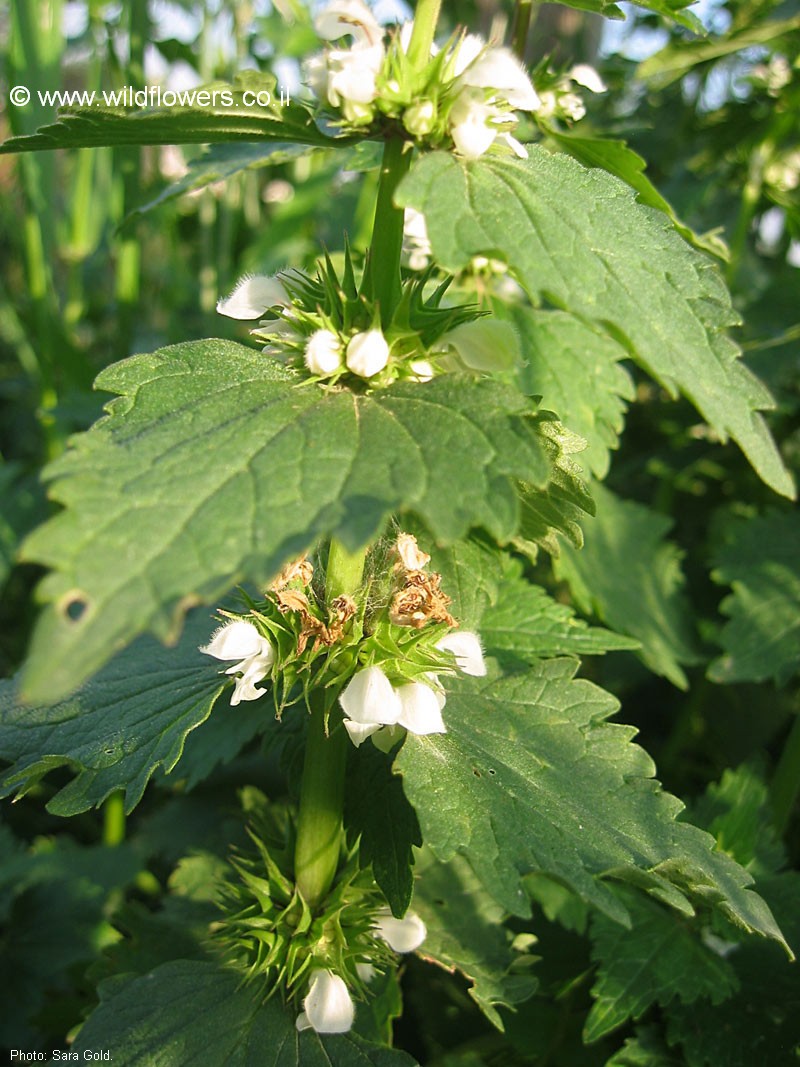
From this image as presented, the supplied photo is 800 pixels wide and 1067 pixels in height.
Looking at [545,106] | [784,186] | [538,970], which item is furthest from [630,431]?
[538,970]

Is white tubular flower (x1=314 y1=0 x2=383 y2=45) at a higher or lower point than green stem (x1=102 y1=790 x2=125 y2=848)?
higher

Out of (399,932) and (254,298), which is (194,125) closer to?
(254,298)

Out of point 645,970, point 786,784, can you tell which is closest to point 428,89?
point 645,970

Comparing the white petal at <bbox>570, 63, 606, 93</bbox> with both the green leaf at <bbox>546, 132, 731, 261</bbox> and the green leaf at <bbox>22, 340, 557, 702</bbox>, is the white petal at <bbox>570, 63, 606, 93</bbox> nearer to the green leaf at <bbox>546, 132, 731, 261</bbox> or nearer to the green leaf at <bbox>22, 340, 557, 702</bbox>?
the green leaf at <bbox>546, 132, 731, 261</bbox>

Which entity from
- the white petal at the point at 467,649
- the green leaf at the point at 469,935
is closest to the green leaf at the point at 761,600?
the green leaf at the point at 469,935

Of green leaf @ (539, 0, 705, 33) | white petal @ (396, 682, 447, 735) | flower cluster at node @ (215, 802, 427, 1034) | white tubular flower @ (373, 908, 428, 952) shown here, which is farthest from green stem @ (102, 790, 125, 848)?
green leaf @ (539, 0, 705, 33)
